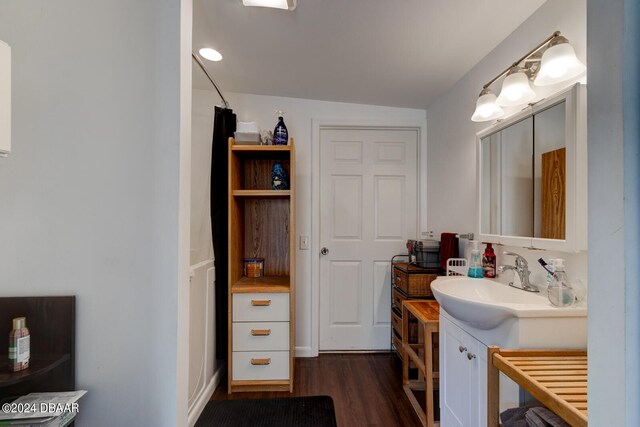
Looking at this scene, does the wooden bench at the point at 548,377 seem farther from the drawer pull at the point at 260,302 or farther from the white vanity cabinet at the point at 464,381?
the drawer pull at the point at 260,302

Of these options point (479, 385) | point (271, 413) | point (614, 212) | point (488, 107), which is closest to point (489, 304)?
point (479, 385)

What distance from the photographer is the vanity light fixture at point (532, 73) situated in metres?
1.13

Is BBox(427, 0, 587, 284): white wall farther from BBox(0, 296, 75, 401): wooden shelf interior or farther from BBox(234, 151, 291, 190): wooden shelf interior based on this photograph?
BBox(0, 296, 75, 401): wooden shelf interior

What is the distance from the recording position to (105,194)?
1068 millimetres

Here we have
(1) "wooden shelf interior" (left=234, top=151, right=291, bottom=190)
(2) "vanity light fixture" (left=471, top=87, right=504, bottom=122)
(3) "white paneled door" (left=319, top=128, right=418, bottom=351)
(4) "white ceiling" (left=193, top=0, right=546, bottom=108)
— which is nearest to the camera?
(4) "white ceiling" (left=193, top=0, right=546, bottom=108)

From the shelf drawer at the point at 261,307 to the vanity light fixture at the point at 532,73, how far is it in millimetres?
1724

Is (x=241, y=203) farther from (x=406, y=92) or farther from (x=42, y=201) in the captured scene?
(x=406, y=92)

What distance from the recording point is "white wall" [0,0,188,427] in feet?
3.38

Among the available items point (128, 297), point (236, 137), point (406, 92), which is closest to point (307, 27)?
point (236, 137)

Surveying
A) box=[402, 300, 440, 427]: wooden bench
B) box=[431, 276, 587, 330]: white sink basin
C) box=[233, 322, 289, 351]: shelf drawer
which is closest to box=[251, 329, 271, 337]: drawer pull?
box=[233, 322, 289, 351]: shelf drawer

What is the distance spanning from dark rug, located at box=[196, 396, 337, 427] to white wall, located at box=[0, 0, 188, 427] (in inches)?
23.2

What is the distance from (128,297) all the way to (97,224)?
0.29 meters

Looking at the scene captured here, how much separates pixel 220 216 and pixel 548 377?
1933mm

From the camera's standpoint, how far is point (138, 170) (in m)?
1.07
